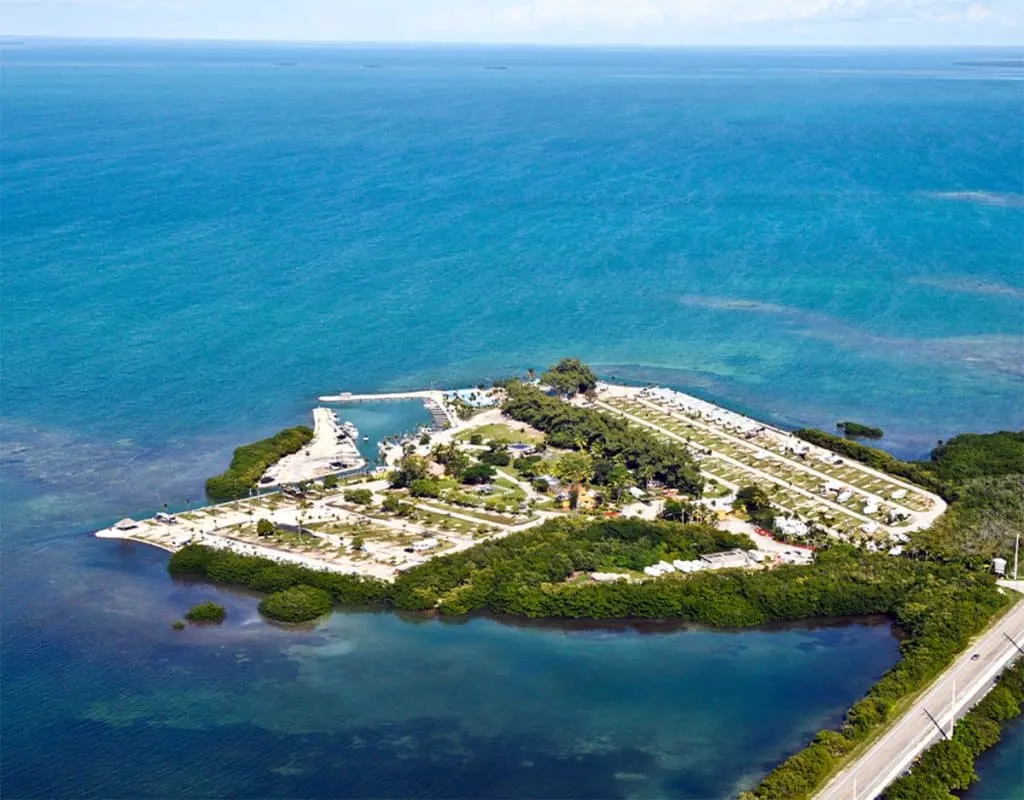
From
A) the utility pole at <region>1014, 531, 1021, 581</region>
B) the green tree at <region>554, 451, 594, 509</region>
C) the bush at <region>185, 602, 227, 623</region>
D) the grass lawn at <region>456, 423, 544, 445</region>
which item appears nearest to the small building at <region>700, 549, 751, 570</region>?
the green tree at <region>554, 451, 594, 509</region>

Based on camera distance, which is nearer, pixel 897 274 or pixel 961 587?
pixel 961 587

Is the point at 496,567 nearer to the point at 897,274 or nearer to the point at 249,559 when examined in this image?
the point at 249,559

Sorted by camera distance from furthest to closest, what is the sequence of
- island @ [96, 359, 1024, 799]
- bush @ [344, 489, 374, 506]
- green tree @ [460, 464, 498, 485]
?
1. green tree @ [460, 464, 498, 485]
2. bush @ [344, 489, 374, 506]
3. island @ [96, 359, 1024, 799]

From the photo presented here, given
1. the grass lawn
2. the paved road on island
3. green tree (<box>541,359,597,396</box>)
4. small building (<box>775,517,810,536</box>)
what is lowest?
the grass lawn

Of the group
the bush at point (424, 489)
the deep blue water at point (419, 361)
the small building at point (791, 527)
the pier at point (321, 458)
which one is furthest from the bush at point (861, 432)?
the pier at point (321, 458)

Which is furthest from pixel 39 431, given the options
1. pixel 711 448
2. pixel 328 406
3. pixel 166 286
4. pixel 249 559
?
pixel 711 448

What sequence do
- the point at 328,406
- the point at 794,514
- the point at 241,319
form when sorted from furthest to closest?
the point at 241,319 < the point at 328,406 < the point at 794,514

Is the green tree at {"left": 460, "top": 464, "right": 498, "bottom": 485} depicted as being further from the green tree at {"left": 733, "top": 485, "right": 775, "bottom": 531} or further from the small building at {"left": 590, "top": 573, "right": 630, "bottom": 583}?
the green tree at {"left": 733, "top": 485, "right": 775, "bottom": 531}

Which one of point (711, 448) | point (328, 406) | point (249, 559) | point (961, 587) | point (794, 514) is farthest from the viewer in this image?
point (328, 406)
